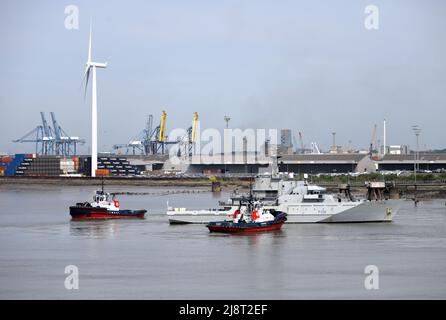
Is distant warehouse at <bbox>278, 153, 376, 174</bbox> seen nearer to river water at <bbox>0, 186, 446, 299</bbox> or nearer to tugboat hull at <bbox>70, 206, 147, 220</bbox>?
tugboat hull at <bbox>70, 206, 147, 220</bbox>

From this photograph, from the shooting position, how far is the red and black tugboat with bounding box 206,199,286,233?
5447cm

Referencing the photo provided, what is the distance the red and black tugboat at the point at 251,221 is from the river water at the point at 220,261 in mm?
875

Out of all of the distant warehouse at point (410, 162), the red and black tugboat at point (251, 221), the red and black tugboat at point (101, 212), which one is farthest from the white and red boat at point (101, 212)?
the distant warehouse at point (410, 162)

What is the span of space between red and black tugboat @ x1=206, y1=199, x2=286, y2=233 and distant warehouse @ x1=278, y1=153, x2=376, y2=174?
A: 117623 mm

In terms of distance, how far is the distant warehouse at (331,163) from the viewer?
17588 centimetres

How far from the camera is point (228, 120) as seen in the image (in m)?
152

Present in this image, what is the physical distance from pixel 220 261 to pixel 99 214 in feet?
94.4

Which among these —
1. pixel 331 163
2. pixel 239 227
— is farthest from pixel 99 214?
pixel 331 163

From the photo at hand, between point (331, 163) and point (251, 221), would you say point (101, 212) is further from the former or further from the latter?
point (331, 163)

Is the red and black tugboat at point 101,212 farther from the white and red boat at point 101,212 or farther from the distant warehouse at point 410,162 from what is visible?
the distant warehouse at point 410,162

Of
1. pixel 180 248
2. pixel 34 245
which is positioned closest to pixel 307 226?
pixel 180 248

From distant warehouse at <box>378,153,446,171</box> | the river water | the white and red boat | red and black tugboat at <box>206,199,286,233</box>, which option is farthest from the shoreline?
the river water
